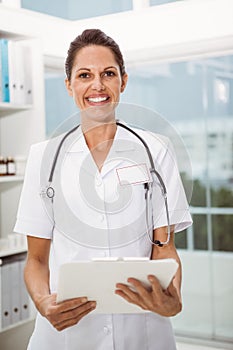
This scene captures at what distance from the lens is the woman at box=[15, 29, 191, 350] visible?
1.42 meters

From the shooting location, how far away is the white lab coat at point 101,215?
1427 millimetres

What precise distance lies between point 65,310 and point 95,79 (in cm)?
55

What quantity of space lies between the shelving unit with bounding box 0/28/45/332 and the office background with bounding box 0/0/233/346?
16.1 inches

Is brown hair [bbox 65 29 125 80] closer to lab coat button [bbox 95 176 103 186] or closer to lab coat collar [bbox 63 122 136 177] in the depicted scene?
lab coat collar [bbox 63 122 136 177]

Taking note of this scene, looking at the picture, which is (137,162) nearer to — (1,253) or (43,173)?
(43,173)

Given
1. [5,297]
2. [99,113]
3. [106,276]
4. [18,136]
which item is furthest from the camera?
[18,136]

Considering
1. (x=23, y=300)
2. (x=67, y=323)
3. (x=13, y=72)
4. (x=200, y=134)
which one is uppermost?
(x=13, y=72)

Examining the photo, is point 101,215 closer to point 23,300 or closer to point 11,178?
point 11,178

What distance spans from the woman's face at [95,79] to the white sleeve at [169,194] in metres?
0.19

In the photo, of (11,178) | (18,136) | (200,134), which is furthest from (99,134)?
(200,134)

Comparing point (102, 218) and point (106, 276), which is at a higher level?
point (102, 218)

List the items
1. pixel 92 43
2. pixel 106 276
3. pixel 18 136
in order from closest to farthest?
pixel 106 276
pixel 92 43
pixel 18 136

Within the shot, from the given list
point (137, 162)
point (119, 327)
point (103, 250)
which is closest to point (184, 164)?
point (137, 162)

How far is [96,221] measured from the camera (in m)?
1.42
